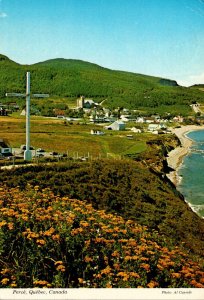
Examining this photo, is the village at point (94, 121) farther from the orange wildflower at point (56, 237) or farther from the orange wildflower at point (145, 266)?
the orange wildflower at point (145, 266)

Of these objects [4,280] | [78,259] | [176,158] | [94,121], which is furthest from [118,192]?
[94,121]

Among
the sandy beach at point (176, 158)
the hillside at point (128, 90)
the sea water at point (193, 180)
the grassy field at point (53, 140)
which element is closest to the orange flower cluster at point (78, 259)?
the sea water at point (193, 180)

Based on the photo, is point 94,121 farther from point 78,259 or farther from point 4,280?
point 4,280

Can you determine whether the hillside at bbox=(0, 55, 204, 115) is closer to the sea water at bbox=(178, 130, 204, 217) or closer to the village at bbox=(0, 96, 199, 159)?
the village at bbox=(0, 96, 199, 159)

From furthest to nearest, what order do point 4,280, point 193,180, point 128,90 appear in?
1. point 128,90
2. point 193,180
3. point 4,280

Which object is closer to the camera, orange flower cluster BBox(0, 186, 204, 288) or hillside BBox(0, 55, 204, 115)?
orange flower cluster BBox(0, 186, 204, 288)

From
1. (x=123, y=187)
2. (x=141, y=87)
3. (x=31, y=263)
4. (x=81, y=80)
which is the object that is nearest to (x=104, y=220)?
(x=31, y=263)

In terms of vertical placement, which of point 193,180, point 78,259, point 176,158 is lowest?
point 193,180

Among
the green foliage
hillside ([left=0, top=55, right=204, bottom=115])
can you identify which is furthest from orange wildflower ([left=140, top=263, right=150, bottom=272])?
hillside ([left=0, top=55, right=204, bottom=115])
